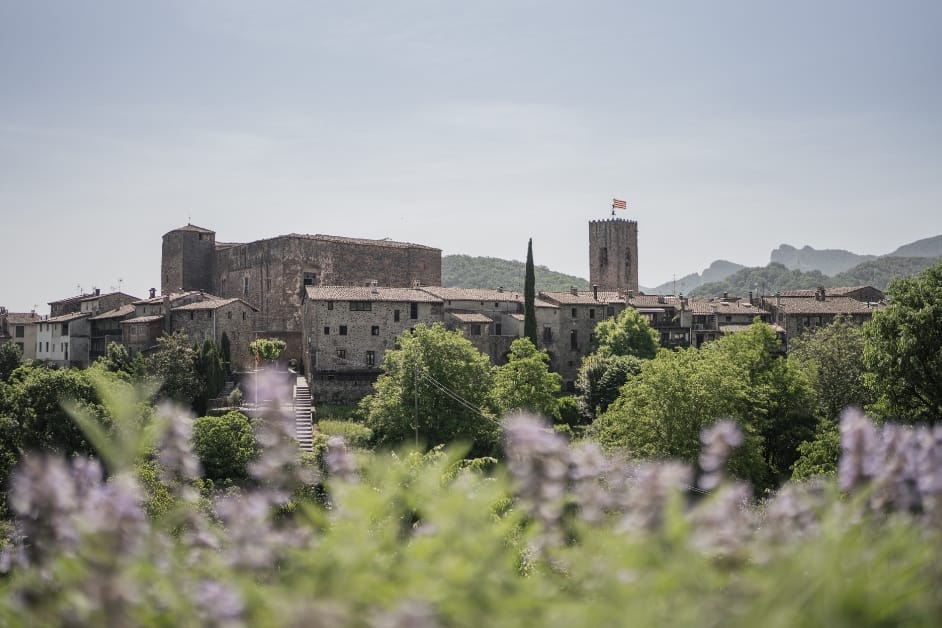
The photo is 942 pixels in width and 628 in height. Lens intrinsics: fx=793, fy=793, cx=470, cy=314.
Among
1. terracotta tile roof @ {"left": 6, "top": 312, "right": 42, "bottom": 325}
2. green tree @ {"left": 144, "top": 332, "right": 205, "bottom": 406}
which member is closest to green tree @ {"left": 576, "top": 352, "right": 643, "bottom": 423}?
green tree @ {"left": 144, "top": 332, "right": 205, "bottom": 406}

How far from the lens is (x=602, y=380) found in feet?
178

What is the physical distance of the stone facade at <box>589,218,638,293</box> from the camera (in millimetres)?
104812

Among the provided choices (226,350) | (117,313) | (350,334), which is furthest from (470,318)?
(117,313)

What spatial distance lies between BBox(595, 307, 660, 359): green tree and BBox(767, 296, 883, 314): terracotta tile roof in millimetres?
16613

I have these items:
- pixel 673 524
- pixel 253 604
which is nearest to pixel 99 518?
pixel 253 604

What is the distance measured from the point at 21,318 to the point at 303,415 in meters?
52.8

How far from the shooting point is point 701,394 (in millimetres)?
35875

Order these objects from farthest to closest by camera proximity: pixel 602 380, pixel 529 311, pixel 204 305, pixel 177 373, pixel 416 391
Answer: pixel 529 311, pixel 204 305, pixel 602 380, pixel 177 373, pixel 416 391

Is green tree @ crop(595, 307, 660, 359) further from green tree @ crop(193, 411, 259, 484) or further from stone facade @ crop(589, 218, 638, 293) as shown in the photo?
stone facade @ crop(589, 218, 638, 293)

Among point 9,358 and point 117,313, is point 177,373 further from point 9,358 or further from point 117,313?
point 9,358

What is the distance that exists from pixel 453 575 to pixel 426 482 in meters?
0.90

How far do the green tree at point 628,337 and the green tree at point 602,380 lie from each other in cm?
359

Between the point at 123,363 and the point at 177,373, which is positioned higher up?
the point at 123,363

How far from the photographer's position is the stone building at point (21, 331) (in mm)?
74137
